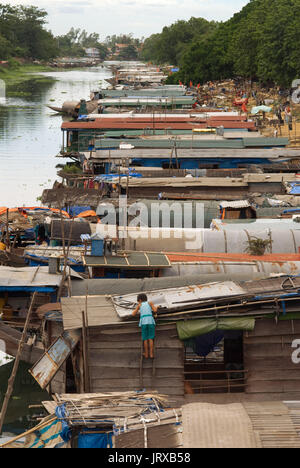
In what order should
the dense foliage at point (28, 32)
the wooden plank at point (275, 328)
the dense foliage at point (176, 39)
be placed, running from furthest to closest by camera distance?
1. the dense foliage at point (28, 32)
2. the dense foliage at point (176, 39)
3. the wooden plank at point (275, 328)

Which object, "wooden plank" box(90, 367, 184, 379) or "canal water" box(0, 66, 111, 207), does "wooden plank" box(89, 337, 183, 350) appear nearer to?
"wooden plank" box(90, 367, 184, 379)

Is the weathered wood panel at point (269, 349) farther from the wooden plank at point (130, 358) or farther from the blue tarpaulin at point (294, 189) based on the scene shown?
the blue tarpaulin at point (294, 189)

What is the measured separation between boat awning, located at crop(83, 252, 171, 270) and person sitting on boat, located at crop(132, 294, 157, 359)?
8.37 ft

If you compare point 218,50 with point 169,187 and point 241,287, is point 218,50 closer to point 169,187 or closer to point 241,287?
point 169,187

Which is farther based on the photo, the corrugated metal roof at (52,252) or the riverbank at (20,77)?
the riverbank at (20,77)

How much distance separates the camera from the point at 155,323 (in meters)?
9.08

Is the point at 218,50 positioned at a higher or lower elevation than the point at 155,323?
higher

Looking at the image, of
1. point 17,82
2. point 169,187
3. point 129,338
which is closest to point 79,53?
point 17,82

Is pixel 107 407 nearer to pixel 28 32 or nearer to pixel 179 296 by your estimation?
pixel 179 296

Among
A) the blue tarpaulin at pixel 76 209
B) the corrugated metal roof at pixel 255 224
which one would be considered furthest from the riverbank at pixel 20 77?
the corrugated metal roof at pixel 255 224

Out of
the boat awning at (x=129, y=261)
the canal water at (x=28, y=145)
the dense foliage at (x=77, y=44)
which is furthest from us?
the dense foliage at (x=77, y=44)

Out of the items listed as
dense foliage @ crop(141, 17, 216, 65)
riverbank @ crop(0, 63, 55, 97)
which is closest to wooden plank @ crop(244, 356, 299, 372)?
riverbank @ crop(0, 63, 55, 97)

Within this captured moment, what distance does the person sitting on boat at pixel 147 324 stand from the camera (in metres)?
8.96

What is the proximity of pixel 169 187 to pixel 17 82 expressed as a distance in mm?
54760
